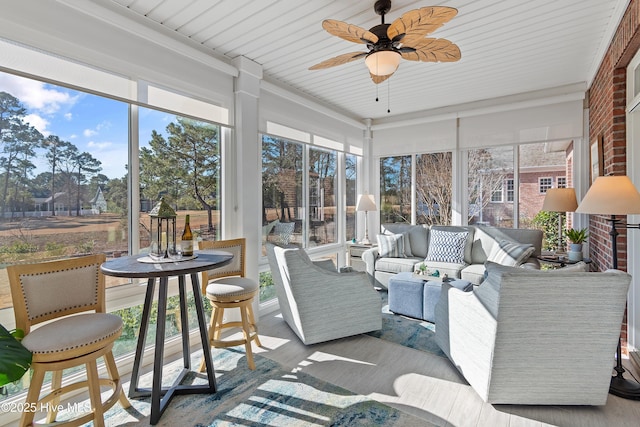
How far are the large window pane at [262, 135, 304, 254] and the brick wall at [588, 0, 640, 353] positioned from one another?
335 cm

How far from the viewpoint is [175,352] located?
2.96 m

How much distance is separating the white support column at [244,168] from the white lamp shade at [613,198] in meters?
2.90

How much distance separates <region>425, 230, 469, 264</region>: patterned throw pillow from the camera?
4348 mm

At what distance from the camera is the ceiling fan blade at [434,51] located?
2.32 metres

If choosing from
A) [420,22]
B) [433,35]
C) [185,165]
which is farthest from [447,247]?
[185,165]

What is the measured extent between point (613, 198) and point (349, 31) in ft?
6.67

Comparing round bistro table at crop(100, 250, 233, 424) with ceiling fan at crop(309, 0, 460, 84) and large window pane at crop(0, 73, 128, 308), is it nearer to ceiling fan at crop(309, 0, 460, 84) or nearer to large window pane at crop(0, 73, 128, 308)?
large window pane at crop(0, 73, 128, 308)

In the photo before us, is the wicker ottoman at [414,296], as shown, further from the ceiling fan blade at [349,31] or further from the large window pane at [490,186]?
the ceiling fan blade at [349,31]

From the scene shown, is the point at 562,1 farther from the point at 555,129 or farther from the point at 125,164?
the point at 125,164

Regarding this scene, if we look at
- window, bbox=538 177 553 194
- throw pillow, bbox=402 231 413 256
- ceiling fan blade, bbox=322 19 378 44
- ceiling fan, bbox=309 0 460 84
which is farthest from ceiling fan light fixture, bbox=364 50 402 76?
window, bbox=538 177 553 194

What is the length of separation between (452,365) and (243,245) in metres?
2.10

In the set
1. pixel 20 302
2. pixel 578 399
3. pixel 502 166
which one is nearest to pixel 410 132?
pixel 502 166

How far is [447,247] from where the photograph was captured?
14.5ft

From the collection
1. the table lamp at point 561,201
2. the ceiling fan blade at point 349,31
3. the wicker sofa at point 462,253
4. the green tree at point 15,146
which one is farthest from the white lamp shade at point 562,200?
the green tree at point 15,146
